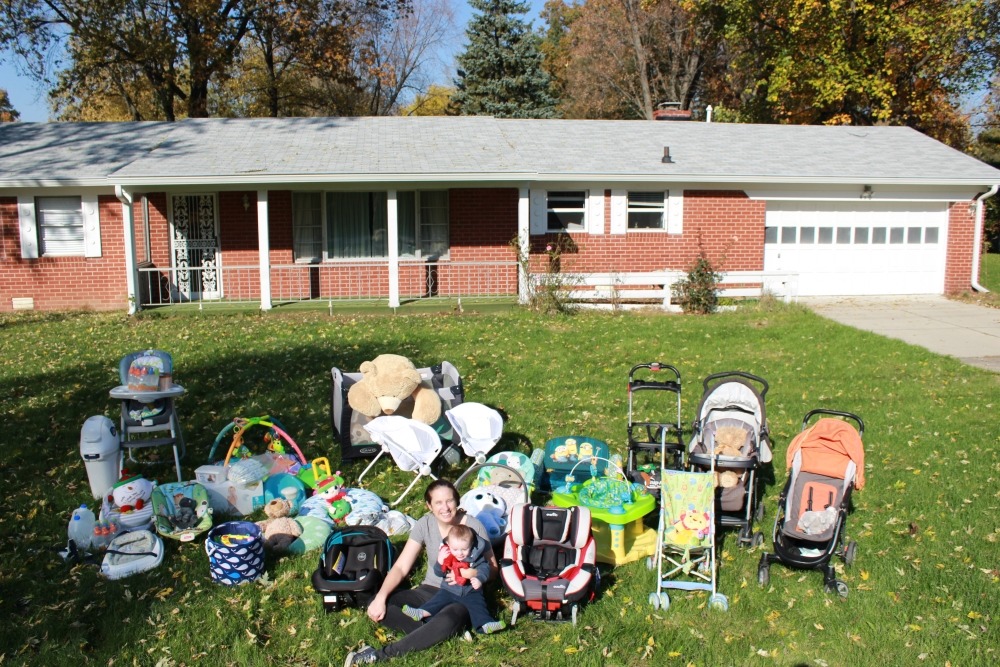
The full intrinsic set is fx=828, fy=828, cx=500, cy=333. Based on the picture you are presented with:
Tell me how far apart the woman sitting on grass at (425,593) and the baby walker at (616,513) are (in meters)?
0.78

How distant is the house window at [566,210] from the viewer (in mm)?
17375

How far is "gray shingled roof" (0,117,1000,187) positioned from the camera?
15.5m

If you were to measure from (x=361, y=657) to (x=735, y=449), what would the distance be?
3100 millimetres

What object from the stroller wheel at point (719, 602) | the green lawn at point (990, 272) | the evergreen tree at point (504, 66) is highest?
the evergreen tree at point (504, 66)

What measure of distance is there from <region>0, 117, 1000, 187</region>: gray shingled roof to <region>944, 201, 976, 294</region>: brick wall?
0.86 metres

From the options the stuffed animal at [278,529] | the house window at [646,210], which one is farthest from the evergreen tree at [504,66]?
the stuffed animal at [278,529]

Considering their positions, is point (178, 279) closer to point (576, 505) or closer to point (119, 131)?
point (119, 131)

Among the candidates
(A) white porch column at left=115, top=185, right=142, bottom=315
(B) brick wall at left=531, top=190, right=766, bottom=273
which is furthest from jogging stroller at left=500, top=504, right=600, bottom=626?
(B) brick wall at left=531, top=190, right=766, bottom=273

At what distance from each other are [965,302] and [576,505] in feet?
50.2

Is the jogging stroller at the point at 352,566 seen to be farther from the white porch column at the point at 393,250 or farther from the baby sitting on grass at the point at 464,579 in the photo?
the white porch column at the point at 393,250

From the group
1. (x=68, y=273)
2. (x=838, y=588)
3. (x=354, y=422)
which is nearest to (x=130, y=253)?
(x=68, y=273)

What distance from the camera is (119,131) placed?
1897 cm

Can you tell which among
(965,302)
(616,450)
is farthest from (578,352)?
(965,302)

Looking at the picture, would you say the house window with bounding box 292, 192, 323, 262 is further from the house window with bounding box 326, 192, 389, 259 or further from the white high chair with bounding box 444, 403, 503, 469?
the white high chair with bounding box 444, 403, 503, 469
